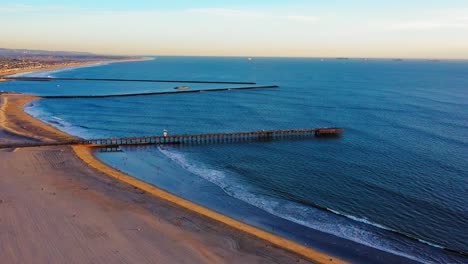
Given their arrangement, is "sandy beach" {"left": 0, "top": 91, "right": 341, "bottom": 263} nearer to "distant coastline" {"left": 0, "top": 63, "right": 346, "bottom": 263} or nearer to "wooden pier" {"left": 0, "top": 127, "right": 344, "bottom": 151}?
"distant coastline" {"left": 0, "top": 63, "right": 346, "bottom": 263}

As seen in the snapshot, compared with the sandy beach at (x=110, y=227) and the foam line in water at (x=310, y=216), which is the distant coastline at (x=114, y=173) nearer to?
the sandy beach at (x=110, y=227)

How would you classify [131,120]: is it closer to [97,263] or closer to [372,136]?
[372,136]

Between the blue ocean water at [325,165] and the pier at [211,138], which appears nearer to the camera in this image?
the blue ocean water at [325,165]

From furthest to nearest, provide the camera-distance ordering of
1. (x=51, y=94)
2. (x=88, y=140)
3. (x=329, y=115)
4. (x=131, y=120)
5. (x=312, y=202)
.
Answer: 1. (x=51, y=94)
2. (x=329, y=115)
3. (x=131, y=120)
4. (x=88, y=140)
5. (x=312, y=202)

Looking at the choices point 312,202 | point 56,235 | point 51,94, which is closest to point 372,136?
point 312,202

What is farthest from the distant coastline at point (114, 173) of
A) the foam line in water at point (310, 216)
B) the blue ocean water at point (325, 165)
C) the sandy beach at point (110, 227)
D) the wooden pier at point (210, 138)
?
the foam line in water at point (310, 216)

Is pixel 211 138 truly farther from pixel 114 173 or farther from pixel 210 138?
pixel 114 173
